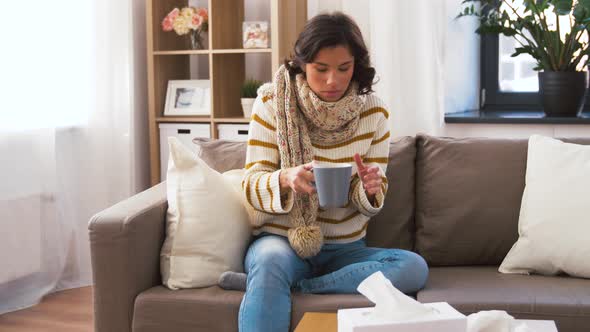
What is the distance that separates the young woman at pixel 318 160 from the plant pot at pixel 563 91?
4.25 ft

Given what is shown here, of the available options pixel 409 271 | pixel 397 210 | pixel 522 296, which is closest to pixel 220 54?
pixel 397 210

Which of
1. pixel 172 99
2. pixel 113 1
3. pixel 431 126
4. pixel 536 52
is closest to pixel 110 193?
pixel 172 99

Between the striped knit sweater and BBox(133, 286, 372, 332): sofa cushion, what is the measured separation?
9.3 inches

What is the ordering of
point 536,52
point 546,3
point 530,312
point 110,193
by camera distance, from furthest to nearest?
point 110,193, point 536,52, point 546,3, point 530,312

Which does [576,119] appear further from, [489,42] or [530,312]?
[530,312]

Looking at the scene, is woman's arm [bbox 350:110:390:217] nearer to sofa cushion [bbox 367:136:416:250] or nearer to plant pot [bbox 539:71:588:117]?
sofa cushion [bbox 367:136:416:250]

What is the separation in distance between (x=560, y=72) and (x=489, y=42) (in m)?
0.59

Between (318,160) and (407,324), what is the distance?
94 cm

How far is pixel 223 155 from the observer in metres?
2.54

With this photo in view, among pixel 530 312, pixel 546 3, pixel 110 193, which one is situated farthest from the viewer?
pixel 110 193

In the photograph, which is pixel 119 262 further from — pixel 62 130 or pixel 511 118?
pixel 511 118

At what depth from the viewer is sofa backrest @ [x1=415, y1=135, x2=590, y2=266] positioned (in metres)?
2.40

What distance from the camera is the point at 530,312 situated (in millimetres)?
2008

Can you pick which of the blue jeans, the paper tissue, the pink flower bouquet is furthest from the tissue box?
the pink flower bouquet
